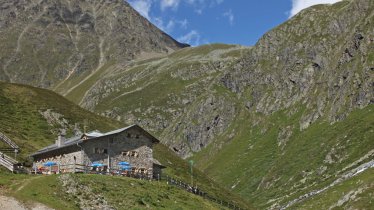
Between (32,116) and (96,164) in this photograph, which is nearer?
(96,164)

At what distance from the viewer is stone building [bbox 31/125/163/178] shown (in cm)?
7744

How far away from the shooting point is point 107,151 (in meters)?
79.3

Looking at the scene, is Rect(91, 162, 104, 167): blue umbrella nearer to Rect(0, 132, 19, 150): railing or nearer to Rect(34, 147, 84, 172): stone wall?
Rect(34, 147, 84, 172): stone wall

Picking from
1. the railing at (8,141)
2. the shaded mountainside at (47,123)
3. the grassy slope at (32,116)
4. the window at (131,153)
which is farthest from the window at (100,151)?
the railing at (8,141)

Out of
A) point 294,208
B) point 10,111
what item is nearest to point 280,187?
point 294,208

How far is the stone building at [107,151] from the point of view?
3049 inches

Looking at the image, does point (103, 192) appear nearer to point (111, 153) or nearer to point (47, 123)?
point (111, 153)

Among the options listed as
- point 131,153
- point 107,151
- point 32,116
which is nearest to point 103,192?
point 107,151

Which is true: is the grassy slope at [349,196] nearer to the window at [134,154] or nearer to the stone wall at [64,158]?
the window at [134,154]

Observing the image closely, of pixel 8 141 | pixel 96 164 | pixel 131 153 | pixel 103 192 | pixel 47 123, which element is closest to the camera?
pixel 103 192

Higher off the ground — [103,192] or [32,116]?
[32,116]

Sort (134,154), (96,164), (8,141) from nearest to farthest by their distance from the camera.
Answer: (96,164), (134,154), (8,141)

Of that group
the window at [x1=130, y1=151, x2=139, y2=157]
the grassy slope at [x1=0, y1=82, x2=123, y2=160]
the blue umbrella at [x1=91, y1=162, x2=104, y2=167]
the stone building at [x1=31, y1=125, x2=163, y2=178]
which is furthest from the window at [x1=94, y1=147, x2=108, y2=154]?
the grassy slope at [x1=0, y1=82, x2=123, y2=160]

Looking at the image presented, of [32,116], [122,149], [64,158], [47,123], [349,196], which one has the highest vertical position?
[32,116]
